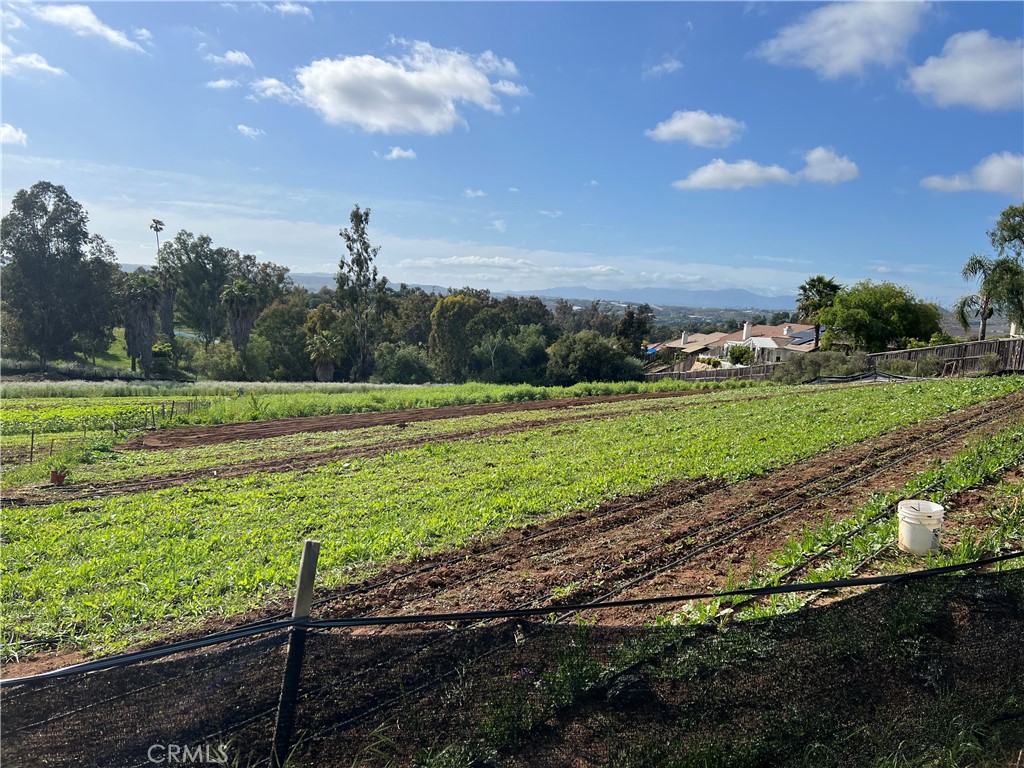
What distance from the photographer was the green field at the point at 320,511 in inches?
261

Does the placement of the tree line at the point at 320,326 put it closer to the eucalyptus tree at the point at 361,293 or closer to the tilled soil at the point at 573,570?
the eucalyptus tree at the point at 361,293

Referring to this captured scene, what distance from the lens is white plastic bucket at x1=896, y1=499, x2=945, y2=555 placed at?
6027 mm

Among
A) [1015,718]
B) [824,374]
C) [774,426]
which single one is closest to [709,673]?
[1015,718]

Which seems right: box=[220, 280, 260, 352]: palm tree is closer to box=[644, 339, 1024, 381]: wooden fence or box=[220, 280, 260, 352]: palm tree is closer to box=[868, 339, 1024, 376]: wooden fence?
box=[644, 339, 1024, 381]: wooden fence

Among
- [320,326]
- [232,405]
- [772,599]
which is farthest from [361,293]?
[772,599]

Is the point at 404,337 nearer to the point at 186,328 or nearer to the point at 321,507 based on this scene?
the point at 186,328

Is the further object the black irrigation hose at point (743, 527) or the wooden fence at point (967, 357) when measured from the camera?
the wooden fence at point (967, 357)

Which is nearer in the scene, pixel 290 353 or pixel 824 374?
pixel 824 374

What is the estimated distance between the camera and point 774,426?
16188 millimetres

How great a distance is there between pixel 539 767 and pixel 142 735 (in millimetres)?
2218

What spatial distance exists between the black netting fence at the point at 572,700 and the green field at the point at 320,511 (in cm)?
301

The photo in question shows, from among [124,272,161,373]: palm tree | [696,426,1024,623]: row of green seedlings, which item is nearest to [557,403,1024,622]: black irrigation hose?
[696,426,1024,623]: row of green seedlings

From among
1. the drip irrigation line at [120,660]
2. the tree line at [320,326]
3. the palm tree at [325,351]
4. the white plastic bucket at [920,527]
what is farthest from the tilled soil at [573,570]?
the palm tree at [325,351]

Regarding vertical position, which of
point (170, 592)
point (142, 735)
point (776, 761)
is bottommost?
point (170, 592)
